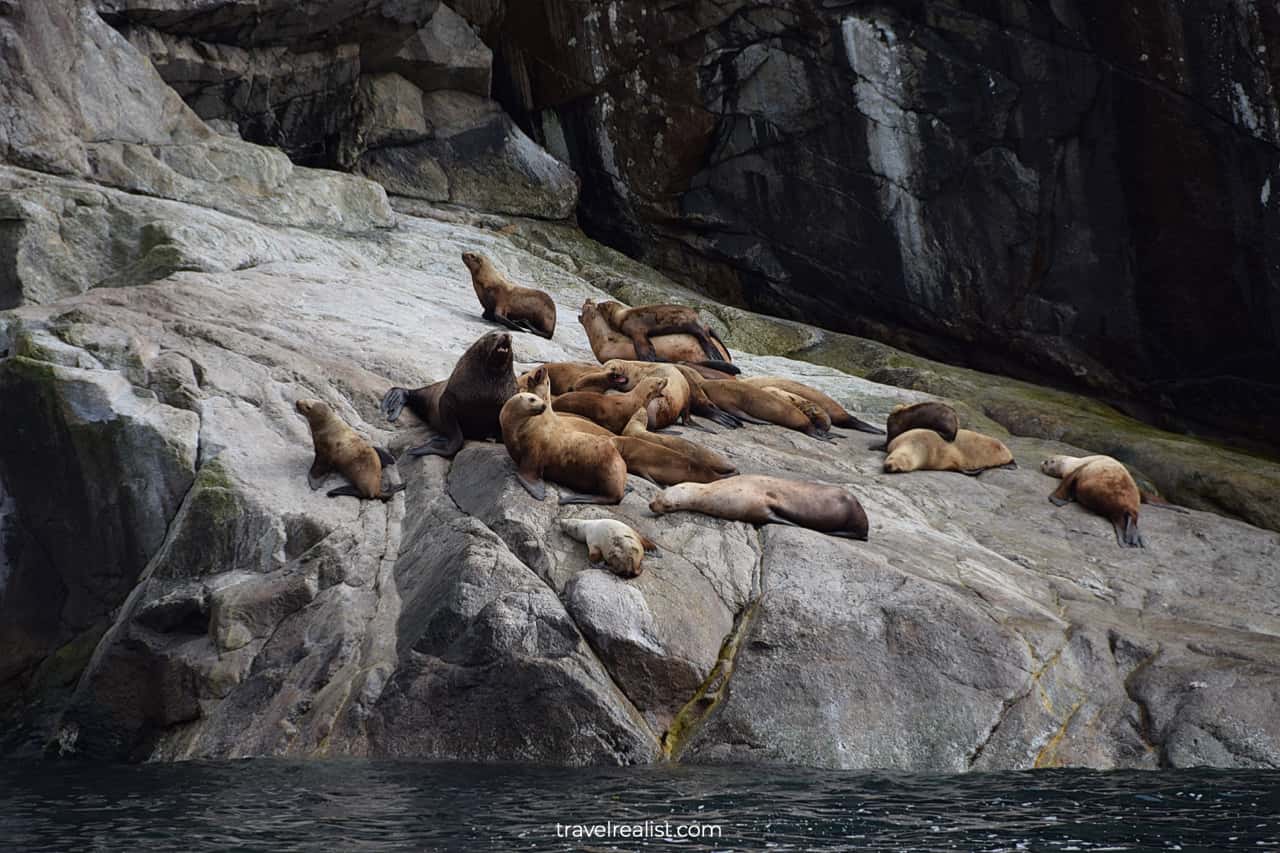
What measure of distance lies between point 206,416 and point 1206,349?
562 inches

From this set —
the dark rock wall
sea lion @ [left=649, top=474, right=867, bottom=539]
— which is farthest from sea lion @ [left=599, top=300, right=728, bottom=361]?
the dark rock wall

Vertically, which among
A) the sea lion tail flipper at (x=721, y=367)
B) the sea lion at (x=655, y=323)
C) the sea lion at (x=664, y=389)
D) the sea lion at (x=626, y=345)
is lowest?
the sea lion at (x=664, y=389)

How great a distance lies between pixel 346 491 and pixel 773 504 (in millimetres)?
2849

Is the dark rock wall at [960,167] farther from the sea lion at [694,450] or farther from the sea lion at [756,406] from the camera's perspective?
the sea lion at [694,450]

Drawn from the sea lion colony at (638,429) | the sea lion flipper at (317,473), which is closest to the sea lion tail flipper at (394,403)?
the sea lion colony at (638,429)

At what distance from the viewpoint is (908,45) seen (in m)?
19.0

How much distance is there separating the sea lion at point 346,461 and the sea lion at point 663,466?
1632 mm

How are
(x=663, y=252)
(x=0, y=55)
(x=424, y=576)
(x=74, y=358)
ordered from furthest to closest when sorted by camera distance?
(x=663, y=252) → (x=0, y=55) → (x=74, y=358) → (x=424, y=576)

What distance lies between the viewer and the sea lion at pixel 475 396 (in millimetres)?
9516

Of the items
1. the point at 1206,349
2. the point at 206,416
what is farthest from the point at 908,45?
the point at 206,416

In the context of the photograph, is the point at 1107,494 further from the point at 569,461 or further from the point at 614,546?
the point at 614,546

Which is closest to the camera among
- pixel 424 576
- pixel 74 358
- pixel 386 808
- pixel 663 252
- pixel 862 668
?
pixel 386 808

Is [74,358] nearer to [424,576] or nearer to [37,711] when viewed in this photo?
[37,711]

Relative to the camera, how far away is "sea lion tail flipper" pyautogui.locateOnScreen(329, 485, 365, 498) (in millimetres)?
8664
